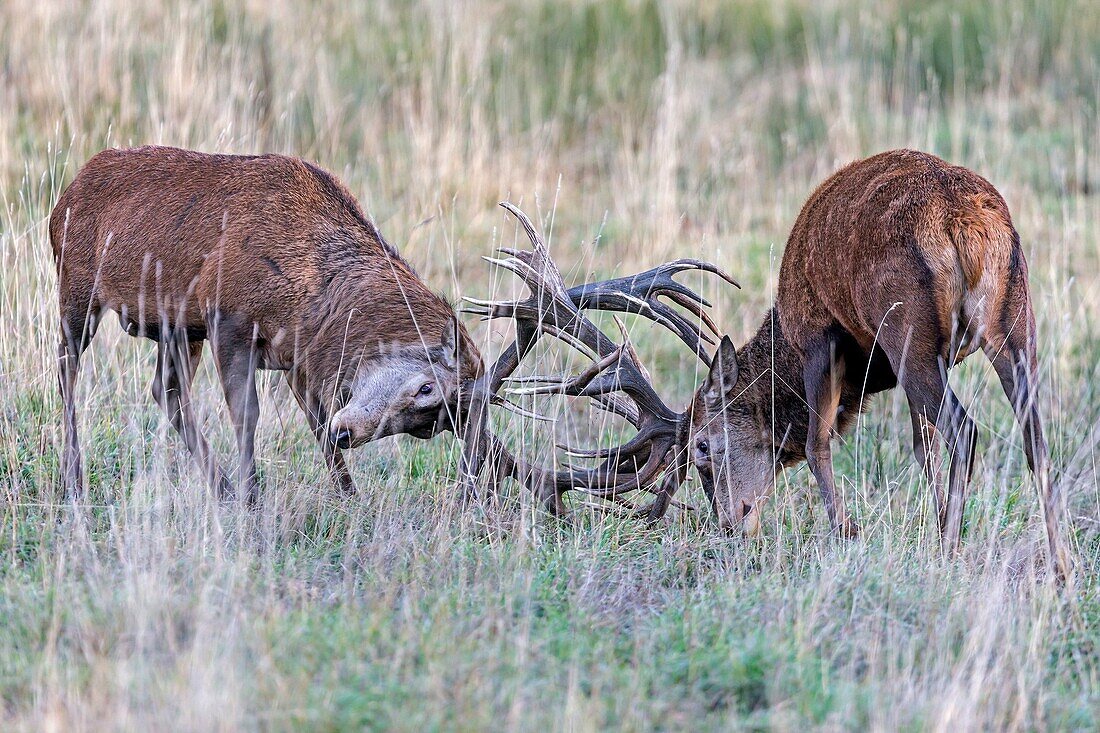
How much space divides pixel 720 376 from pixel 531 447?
0.92m

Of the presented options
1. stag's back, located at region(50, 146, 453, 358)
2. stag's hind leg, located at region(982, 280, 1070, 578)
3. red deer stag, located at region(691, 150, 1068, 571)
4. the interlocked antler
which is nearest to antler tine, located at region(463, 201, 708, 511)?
the interlocked antler

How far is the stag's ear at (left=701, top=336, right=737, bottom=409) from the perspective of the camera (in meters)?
5.87

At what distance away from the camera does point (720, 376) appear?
5.84 m

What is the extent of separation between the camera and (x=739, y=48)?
13.3m

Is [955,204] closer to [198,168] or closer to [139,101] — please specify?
[198,168]

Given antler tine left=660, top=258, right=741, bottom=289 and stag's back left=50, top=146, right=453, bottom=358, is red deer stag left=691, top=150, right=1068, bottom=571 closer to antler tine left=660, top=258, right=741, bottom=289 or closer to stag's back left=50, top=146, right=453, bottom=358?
antler tine left=660, top=258, right=741, bottom=289

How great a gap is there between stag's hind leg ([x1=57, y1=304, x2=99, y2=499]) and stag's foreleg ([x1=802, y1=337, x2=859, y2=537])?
3.07m

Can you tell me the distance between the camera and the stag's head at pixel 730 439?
5.86 meters

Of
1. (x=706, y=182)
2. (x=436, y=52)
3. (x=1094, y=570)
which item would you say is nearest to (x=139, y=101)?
(x=436, y=52)

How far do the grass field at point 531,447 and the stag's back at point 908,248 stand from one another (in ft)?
2.64

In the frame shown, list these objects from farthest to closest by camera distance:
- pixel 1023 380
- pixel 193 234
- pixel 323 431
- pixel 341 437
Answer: pixel 323 431 → pixel 193 234 → pixel 341 437 → pixel 1023 380

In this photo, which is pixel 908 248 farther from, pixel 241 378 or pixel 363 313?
pixel 241 378

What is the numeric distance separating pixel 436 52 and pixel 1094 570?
7.45 m

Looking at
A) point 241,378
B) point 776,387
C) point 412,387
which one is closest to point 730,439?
point 776,387
